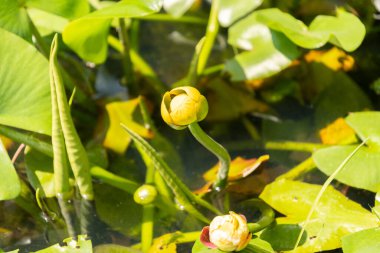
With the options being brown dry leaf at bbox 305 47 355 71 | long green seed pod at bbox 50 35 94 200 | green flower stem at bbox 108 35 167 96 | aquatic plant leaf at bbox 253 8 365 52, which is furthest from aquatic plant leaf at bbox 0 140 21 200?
brown dry leaf at bbox 305 47 355 71

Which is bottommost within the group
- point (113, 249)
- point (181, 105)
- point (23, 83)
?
point (113, 249)

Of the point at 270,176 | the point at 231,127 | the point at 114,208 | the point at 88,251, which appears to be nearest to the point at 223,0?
the point at 231,127

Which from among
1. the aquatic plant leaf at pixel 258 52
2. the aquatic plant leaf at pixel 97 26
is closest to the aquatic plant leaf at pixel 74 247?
the aquatic plant leaf at pixel 97 26

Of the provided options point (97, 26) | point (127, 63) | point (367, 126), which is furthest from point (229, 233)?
point (127, 63)

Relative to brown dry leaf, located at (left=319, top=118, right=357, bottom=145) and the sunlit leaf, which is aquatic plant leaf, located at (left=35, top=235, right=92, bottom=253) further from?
brown dry leaf, located at (left=319, top=118, right=357, bottom=145)

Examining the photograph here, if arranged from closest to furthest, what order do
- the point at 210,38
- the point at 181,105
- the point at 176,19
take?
the point at 181,105 → the point at 210,38 → the point at 176,19

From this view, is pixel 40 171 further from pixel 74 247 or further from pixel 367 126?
pixel 367 126

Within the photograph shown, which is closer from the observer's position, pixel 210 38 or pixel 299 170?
pixel 299 170
